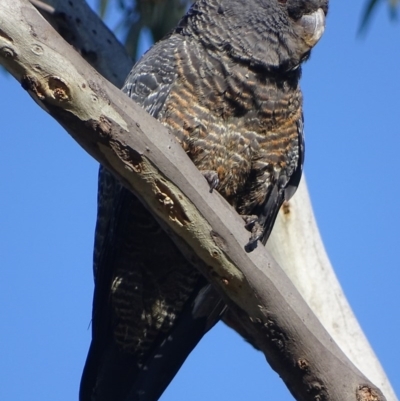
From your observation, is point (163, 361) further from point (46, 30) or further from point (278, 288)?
point (46, 30)

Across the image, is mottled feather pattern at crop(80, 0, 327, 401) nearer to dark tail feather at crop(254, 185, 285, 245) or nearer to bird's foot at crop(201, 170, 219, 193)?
dark tail feather at crop(254, 185, 285, 245)

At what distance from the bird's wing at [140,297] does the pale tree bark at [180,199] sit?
1052 mm

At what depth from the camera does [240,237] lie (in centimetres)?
371

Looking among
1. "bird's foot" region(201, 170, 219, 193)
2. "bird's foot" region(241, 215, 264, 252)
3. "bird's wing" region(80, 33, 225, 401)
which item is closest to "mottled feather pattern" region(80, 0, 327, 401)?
"bird's wing" region(80, 33, 225, 401)

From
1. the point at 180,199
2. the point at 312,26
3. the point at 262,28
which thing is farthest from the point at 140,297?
the point at 312,26

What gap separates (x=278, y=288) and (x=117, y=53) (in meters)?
2.96

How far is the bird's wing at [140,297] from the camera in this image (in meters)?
4.74

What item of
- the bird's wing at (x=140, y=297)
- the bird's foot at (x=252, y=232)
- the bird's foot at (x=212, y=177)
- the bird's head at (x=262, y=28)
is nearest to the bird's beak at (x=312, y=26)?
the bird's head at (x=262, y=28)

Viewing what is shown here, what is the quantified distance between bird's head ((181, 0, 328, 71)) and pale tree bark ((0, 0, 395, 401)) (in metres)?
1.48

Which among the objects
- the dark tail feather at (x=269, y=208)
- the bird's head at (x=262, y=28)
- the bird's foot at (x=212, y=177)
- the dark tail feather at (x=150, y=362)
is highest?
the bird's head at (x=262, y=28)

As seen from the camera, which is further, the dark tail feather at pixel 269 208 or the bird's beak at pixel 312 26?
the bird's beak at pixel 312 26

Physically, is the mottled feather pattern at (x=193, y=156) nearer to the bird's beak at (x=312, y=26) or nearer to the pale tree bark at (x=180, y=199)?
the bird's beak at (x=312, y=26)

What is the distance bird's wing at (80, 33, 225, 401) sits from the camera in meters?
4.74

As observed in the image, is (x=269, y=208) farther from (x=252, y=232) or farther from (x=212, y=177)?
(x=252, y=232)
